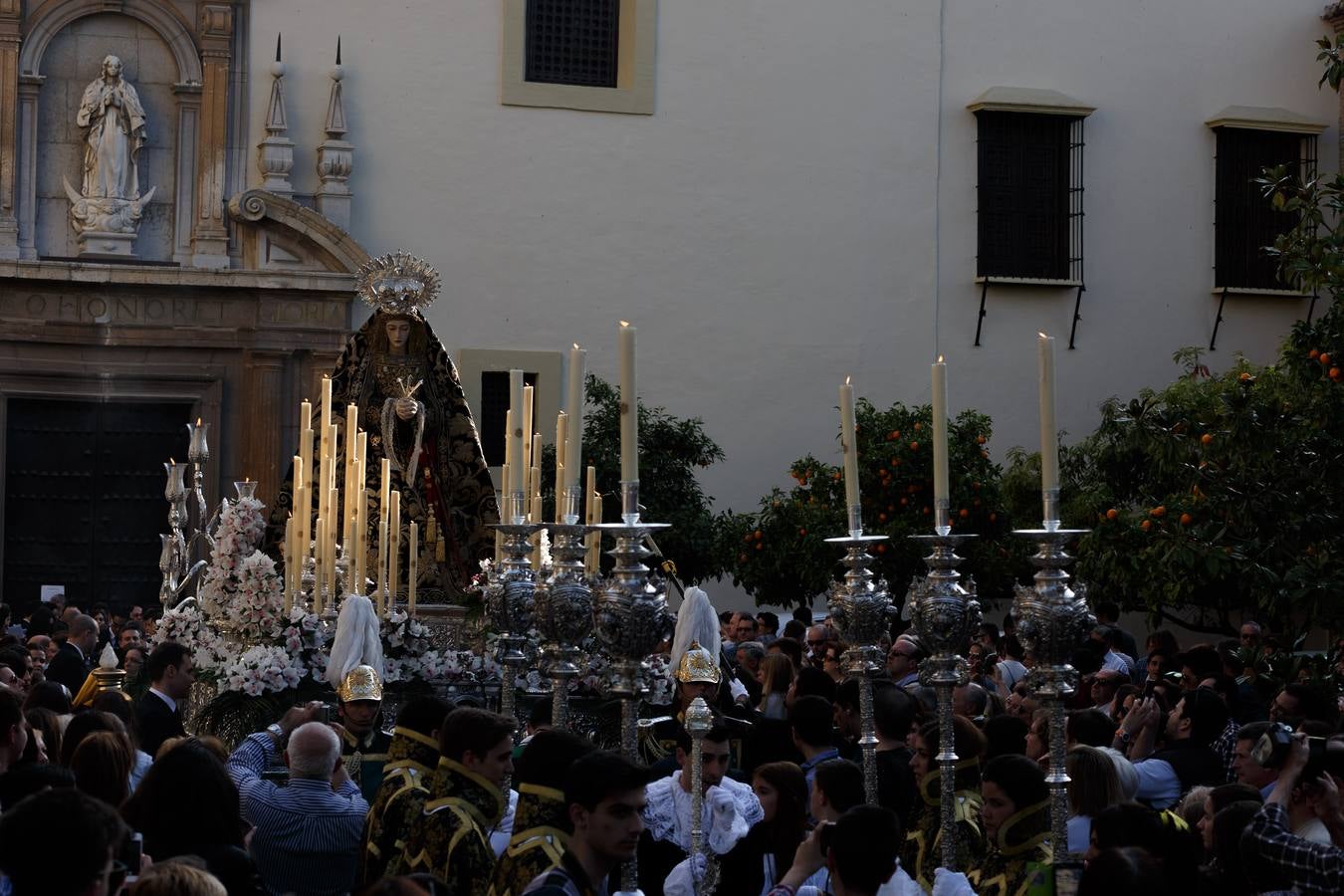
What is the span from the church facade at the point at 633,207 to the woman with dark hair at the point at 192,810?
44.7 ft

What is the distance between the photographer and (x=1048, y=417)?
15.2 ft

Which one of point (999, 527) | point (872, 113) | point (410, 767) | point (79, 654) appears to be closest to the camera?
point (410, 767)

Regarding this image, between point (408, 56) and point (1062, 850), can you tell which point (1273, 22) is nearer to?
point (408, 56)

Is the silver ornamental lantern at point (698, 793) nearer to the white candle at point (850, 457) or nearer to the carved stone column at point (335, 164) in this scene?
the white candle at point (850, 457)

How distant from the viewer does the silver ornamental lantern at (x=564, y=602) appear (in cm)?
483

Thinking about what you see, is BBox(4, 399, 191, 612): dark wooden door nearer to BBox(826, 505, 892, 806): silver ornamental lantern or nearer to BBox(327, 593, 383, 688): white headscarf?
BBox(327, 593, 383, 688): white headscarf

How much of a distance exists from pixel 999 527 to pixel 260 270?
6740 millimetres

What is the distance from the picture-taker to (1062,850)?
4.37 metres

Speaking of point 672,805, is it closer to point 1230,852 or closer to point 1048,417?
point 1230,852

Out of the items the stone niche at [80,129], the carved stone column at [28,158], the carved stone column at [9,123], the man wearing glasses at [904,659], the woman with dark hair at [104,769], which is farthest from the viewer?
the stone niche at [80,129]

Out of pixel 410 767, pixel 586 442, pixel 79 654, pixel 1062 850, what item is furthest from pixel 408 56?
pixel 1062 850

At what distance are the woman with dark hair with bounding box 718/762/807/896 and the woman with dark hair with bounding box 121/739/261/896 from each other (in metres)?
1.59

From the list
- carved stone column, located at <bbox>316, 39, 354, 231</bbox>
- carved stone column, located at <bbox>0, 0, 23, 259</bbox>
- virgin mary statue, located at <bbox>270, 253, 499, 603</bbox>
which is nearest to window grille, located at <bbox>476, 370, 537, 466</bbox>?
carved stone column, located at <bbox>316, 39, 354, 231</bbox>

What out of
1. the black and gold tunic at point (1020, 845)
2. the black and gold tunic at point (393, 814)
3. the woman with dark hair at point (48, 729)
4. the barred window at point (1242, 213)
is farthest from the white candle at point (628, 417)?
the barred window at point (1242, 213)
